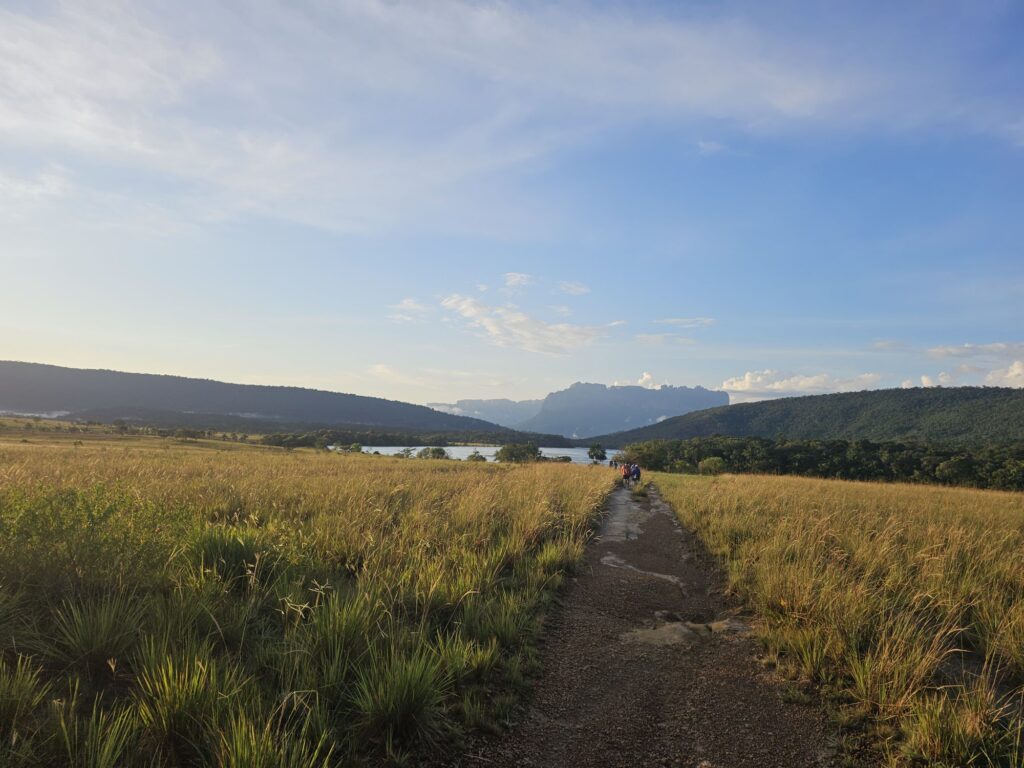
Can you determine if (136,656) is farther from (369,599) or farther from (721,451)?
(721,451)

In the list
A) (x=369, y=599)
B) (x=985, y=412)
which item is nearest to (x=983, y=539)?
(x=369, y=599)

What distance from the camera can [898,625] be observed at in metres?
4.55

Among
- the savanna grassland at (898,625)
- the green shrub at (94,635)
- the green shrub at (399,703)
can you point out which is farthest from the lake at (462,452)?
the green shrub at (399,703)

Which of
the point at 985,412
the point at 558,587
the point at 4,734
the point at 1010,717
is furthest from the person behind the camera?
the point at 985,412

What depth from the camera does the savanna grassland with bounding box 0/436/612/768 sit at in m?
2.80

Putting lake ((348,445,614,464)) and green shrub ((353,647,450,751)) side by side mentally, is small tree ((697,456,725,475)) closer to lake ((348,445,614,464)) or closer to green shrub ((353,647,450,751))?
lake ((348,445,614,464))

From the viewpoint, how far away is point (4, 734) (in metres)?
2.66

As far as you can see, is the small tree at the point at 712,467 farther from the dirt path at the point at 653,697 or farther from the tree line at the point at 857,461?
the dirt path at the point at 653,697

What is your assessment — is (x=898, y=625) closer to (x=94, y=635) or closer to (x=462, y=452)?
(x=94, y=635)

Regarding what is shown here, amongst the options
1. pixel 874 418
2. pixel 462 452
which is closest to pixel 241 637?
pixel 462 452

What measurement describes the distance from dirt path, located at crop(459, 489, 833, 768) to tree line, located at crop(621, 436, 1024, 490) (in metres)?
43.1

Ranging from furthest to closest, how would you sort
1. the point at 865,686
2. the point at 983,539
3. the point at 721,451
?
the point at 721,451, the point at 983,539, the point at 865,686

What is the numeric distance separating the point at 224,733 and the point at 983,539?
12.4 meters

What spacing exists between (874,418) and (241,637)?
15907 centimetres
